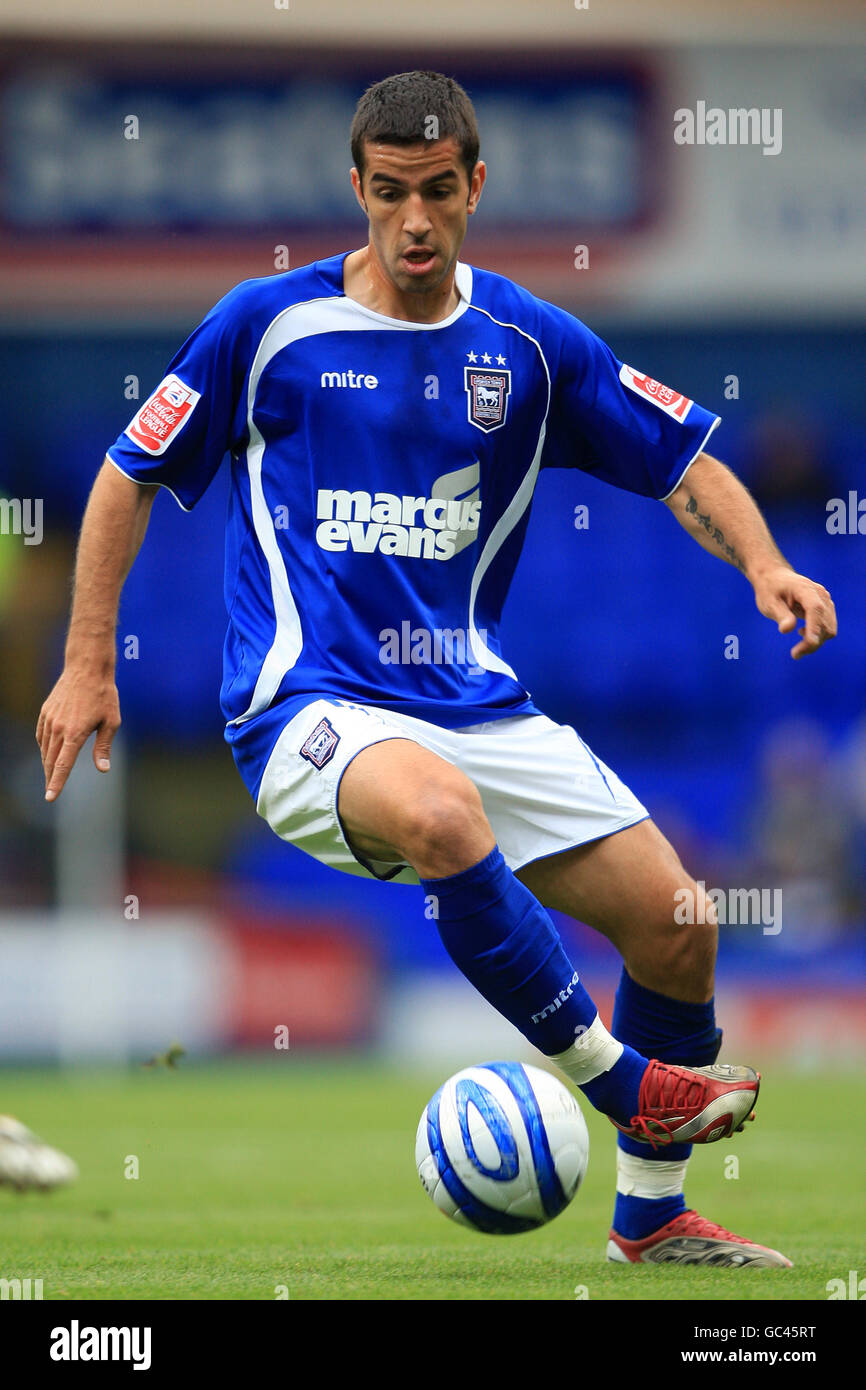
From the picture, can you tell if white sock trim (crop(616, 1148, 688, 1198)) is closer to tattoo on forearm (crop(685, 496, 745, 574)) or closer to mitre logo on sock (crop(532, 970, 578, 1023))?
mitre logo on sock (crop(532, 970, 578, 1023))

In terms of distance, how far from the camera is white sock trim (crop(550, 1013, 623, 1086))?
4.31 metres

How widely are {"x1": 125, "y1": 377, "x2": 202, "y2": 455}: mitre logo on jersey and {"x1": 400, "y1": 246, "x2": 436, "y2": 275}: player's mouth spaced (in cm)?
61

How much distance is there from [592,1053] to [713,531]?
1.53m

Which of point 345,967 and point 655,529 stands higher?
point 655,529

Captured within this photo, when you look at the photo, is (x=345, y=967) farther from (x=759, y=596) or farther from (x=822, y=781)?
(x=759, y=596)

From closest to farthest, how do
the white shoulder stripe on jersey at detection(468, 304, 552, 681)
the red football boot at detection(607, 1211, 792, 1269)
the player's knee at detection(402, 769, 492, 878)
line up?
the player's knee at detection(402, 769, 492, 878) → the red football boot at detection(607, 1211, 792, 1269) → the white shoulder stripe on jersey at detection(468, 304, 552, 681)

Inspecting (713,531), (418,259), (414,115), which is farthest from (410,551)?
(414,115)

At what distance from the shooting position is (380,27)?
15773 millimetres

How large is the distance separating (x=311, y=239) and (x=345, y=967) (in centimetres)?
619

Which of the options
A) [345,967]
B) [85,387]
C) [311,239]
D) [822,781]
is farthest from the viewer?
[85,387]

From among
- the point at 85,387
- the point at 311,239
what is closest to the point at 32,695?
the point at 85,387

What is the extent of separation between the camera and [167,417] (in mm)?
4809

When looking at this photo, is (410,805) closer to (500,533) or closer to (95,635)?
(95,635)

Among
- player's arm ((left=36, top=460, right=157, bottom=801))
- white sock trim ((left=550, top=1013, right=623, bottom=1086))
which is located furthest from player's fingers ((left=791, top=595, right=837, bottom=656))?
player's arm ((left=36, top=460, right=157, bottom=801))
